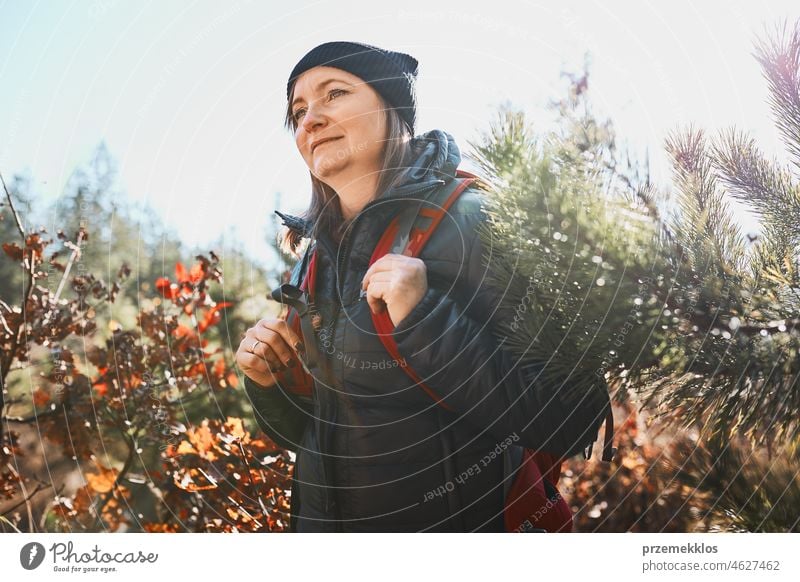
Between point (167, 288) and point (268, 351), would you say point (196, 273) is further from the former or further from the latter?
point (268, 351)

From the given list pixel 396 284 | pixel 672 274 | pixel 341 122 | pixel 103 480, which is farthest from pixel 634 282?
pixel 103 480

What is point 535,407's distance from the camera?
4.07 ft

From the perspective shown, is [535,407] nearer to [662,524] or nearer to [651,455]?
[662,524]

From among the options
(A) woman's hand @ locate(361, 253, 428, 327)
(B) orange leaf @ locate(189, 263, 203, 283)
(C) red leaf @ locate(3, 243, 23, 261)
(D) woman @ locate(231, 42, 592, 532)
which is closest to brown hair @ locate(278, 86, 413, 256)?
(D) woman @ locate(231, 42, 592, 532)

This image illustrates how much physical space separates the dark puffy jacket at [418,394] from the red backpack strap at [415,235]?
0.01 metres

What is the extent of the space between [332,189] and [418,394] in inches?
15.5

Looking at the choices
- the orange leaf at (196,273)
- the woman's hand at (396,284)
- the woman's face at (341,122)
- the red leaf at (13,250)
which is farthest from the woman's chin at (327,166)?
the red leaf at (13,250)

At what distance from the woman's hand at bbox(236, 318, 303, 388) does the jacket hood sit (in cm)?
29

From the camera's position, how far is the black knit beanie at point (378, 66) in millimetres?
1343

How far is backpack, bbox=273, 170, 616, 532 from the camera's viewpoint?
4.19 ft

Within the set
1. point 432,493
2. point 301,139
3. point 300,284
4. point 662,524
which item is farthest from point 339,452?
point 662,524

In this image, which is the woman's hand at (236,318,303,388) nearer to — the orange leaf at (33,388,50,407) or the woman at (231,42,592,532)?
the woman at (231,42,592,532)

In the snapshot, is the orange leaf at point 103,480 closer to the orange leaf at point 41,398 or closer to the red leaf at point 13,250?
the orange leaf at point 41,398

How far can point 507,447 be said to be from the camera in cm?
129
